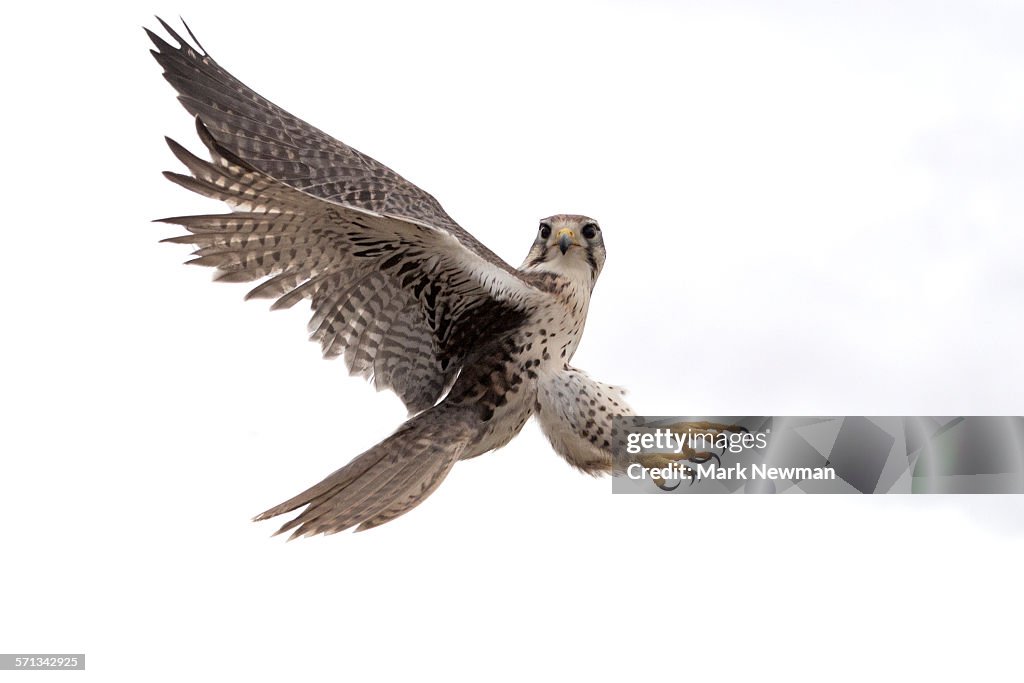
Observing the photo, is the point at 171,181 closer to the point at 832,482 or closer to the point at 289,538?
the point at 289,538

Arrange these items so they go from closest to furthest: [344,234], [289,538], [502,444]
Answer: [289,538]
[344,234]
[502,444]

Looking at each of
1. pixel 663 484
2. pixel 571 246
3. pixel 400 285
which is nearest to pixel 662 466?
pixel 663 484

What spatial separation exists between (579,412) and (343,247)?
1363mm

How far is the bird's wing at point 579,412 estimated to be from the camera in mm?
5438

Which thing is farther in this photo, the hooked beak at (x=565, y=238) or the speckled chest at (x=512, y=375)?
the hooked beak at (x=565, y=238)

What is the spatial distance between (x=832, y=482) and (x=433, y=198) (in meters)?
2.40

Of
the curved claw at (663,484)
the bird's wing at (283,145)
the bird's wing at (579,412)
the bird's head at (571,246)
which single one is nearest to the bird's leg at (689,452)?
the curved claw at (663,484)

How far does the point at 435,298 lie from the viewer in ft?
18.0

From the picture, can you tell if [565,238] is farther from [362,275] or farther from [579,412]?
[362,275]

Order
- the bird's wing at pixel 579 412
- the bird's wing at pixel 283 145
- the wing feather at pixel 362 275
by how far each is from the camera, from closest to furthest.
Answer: the wing feather at pixel 362 275 → the bird's wing at pixel 283 145 → the bird's wing at pixel 579 412

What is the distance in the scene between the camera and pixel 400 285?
548cm

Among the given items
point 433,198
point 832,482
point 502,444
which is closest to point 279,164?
point 433,198
